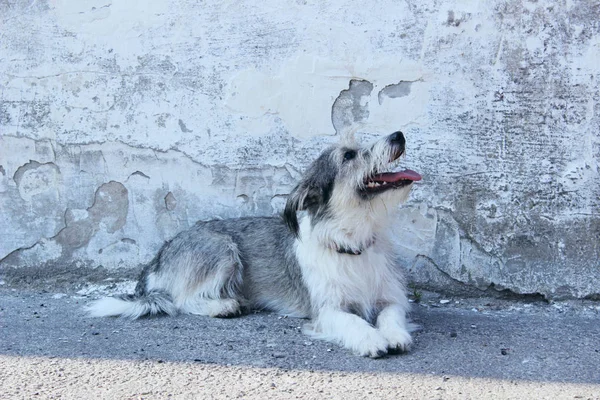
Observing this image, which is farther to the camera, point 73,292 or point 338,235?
point 73,292

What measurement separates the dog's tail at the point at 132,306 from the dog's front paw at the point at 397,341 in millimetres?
1610

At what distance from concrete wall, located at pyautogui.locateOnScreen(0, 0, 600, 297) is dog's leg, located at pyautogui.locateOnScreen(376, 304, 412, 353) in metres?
0.82

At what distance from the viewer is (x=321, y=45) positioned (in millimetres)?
5234

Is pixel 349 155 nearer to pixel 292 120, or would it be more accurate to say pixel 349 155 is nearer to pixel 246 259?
pixel 292 120

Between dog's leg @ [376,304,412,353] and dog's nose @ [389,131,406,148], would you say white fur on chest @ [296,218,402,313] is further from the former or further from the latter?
dog's nose @ [389,131,406,148]

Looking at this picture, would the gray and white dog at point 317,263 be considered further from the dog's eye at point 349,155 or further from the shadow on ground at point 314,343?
the shadow on ground at point 314,343

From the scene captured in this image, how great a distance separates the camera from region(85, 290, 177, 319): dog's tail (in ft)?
16.0

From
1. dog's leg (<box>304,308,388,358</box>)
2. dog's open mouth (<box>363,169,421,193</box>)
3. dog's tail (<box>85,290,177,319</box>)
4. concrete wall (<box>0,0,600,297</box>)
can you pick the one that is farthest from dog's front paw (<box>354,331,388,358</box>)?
dog's tail (<box>85,290,177,319</box>)

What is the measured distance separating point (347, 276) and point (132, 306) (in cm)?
145

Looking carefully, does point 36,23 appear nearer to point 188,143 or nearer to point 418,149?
point 188,143

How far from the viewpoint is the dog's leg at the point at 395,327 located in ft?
13.4

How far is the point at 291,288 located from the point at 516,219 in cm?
160

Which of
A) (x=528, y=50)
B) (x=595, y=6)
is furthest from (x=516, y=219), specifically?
(x=595, y=6)

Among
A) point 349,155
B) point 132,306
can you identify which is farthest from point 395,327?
point 132,306
